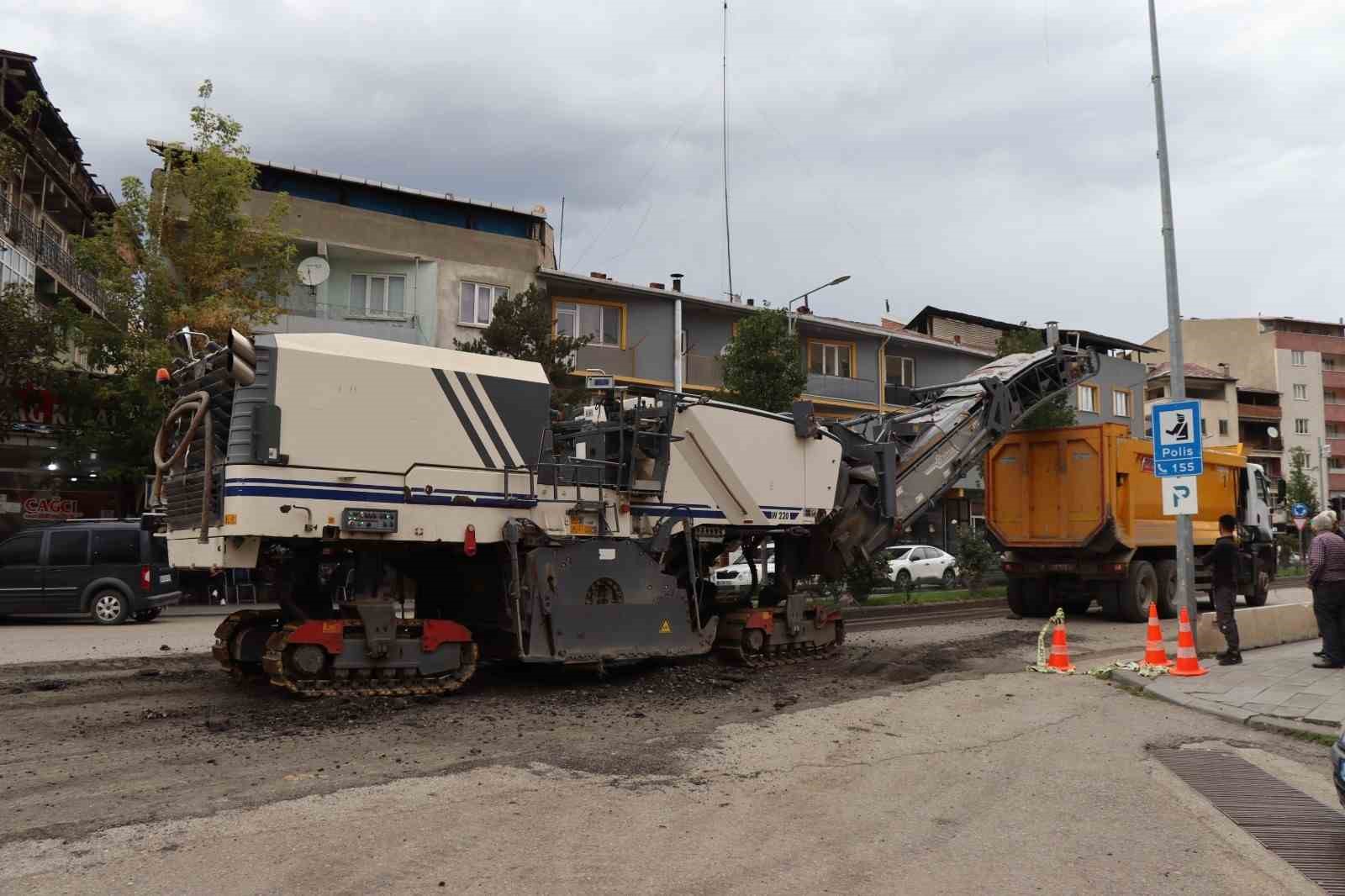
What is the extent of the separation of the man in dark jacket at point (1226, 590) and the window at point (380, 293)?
23.1m

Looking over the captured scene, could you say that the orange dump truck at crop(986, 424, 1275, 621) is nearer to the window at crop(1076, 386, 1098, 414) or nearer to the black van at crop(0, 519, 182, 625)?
the black van at crop(0, 519, 182, 625)

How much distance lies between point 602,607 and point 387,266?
869 inches

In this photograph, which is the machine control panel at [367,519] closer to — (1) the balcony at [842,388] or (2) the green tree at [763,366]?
(2) the green tree at [763,366]

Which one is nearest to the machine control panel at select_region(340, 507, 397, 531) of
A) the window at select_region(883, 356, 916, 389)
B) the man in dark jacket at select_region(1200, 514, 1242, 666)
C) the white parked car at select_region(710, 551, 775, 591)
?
the white parked car at select_region(710, 551, 775, 591)

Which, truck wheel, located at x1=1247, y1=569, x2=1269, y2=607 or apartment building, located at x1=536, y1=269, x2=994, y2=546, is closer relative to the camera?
truck wheel, located at x1=1247, y1=569, x2=1269, y2=607

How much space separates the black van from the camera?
17.8m

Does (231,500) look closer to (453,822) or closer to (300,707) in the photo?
(300,707)

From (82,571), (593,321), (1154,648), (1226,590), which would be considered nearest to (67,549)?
(82,571)

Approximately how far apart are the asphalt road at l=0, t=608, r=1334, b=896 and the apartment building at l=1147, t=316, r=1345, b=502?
67.0 meters

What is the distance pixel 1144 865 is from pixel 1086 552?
1249 centimetres

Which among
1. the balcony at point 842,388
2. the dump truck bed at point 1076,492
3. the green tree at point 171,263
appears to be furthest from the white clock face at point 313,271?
the dump truck bed at point 1076,492

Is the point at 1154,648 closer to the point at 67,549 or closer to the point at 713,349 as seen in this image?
the point at 67,549

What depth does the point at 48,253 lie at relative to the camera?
27531mm

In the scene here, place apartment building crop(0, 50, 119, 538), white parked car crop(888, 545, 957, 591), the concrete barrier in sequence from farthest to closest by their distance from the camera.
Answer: white parked car crop(888, 545, 957, 591) < apartment building crop(0, 50, 119, 538) < the concrete barrier
